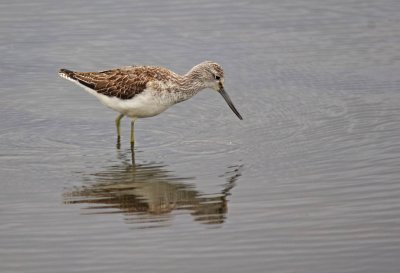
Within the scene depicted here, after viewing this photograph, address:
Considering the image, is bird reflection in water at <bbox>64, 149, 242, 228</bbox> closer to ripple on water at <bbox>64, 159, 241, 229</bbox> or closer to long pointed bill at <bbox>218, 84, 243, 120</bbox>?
ripple on water at <bbox>64, 159, 241, 229</bbox>

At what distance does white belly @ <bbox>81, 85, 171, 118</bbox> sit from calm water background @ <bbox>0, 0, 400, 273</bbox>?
0.43 meters

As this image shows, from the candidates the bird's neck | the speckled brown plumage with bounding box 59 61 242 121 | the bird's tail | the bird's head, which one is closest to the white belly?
the speckled brown plumage with bounding box 59 61 242 121

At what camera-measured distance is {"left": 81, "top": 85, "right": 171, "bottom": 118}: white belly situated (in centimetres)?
1346

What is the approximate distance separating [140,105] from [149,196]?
2554mm

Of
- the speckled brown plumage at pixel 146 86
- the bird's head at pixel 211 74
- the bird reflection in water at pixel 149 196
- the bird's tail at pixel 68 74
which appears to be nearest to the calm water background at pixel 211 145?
the bird reflection in water at pixel 149 196

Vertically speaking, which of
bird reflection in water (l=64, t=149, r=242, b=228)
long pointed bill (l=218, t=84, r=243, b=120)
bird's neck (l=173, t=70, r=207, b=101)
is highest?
bird's neck (l=173, t=70, r=207, b=101)

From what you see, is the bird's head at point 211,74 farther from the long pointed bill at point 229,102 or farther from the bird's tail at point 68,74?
the bird's tail at point 68,74

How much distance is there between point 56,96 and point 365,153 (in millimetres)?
5735

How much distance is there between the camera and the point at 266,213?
407 inches

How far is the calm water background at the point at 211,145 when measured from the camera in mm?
9406

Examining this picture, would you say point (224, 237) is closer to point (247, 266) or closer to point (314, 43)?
point (247, 266)

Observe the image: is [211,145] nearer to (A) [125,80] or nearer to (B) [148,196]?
(A) [125,80]

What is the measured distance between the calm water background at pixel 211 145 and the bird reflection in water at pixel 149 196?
3cm

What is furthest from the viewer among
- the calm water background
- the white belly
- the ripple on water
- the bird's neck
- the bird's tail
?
the bird's tail
